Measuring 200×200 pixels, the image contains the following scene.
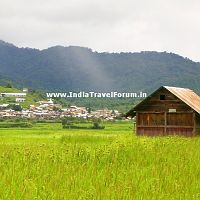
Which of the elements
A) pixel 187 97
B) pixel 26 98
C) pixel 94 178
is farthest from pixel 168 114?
pixel 26 98

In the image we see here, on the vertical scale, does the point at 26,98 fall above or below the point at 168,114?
above

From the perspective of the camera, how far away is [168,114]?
34.5 m

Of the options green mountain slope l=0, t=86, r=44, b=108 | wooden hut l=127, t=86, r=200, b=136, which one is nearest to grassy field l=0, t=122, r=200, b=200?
wooden hut l=127, t=86, r=200, b=136

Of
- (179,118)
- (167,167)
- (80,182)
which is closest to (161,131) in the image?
(179,118)

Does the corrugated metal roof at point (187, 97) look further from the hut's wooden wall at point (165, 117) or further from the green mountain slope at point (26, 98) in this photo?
the green mountain slope at point (26, 98)

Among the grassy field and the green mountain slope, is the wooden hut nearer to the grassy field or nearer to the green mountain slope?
the grassy field

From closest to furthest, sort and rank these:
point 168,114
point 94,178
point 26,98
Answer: point 94,178 < point 168,114 < point 26,98

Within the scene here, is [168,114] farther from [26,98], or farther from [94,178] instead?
[26,98]

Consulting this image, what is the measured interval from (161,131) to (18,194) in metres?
29.1

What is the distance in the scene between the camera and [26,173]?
8.18m

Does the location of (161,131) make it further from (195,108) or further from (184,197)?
(184,197)

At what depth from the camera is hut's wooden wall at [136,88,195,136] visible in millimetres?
33625

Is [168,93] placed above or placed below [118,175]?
above

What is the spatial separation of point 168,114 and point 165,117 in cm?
31
